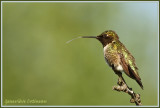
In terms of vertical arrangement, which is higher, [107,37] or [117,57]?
[107,37]

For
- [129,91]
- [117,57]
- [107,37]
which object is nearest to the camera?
[129,91]

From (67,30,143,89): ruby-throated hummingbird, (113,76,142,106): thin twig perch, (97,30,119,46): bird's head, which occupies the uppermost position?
(97,30,119,46): bird's head

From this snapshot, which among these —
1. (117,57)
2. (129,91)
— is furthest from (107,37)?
(129,91)

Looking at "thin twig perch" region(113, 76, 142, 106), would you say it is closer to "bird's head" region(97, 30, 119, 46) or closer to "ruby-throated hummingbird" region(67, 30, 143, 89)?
"ruby-throated hummingbird" region(67, 30, 143, 89)

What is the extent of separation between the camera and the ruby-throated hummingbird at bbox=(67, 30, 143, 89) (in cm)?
906

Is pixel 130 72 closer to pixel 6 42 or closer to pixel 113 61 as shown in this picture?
pixel 113 61

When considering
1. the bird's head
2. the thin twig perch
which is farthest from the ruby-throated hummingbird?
the thin twig perch

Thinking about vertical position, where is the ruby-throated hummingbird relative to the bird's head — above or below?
below

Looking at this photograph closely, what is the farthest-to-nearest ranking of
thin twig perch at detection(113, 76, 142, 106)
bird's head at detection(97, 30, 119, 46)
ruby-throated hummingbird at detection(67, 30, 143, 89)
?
bird's head at detection(97, 30, 119, 46) → ruby-throated hummingbird at detection(67, 30, 143, 89) → thin twig perch at detection(113, 76, 142, 106)

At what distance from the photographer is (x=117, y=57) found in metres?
9.25

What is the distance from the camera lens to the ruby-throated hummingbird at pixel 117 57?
9.06 metres

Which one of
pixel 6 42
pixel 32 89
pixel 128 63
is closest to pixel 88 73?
pixel 32 89

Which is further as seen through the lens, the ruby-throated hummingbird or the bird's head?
the bird's head

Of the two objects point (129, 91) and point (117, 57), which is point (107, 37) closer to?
point (117, 57)
